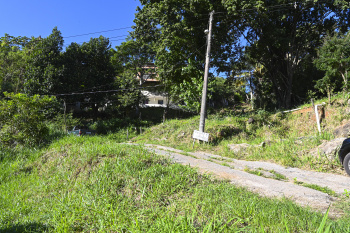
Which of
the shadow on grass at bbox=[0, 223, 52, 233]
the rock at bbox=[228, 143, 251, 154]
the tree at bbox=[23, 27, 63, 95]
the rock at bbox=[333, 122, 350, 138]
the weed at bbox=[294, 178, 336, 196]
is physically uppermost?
the tree at bbox=[23, 27, 63, 95]

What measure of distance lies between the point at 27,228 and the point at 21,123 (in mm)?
6658

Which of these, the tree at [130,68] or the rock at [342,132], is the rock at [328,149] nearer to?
the rock at [342,132]

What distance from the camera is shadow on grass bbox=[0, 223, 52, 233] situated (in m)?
3.49

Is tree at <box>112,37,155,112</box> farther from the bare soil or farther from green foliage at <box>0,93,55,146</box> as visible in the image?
the bare soil

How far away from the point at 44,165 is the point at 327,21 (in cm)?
2265

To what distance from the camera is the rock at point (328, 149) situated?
7459 mm

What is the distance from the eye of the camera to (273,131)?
501 inches

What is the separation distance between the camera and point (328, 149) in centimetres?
773

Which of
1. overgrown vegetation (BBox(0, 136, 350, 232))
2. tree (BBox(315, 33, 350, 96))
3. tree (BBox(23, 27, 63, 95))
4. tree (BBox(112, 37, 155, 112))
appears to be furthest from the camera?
tree (BBox(112, 37, 155, 112))

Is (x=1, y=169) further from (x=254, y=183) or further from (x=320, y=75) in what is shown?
(x=320, y=75)

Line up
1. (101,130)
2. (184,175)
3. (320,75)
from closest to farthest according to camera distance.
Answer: (184,175)
(320,75)
(101,130)

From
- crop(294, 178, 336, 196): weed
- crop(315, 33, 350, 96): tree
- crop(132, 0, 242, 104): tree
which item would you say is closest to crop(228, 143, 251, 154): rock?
crop(294, 178, 336, 196): weed

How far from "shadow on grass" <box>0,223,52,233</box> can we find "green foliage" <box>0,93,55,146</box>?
586 cm

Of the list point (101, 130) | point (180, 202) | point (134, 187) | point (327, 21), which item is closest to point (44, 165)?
point (134, 187)
